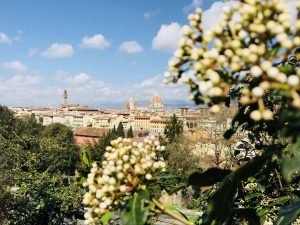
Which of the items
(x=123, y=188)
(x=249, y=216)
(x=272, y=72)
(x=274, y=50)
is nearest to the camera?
(x=272, y=72)

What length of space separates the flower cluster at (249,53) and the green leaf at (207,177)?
524mm

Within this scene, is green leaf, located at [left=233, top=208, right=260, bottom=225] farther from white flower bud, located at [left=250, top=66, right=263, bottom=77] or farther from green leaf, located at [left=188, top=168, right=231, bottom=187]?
white flower bud, located at [left=250, top=66, right=263, bottom=77]

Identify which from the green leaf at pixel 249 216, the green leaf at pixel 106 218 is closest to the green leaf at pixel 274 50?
the green leaf at pixel 106 218

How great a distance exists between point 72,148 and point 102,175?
60404mm

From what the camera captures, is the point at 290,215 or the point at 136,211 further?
the point at 290,215

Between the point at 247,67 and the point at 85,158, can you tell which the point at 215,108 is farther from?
the point at 85,158

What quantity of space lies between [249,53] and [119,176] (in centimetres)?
83

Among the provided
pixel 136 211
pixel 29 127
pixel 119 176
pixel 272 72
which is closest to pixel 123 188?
pixel 119 176

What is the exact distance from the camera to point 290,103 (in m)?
1.29

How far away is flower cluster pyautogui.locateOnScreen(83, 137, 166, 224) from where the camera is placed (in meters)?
1.86

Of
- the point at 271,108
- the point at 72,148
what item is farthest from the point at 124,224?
the point at 72,148

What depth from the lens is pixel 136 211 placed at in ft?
5.40

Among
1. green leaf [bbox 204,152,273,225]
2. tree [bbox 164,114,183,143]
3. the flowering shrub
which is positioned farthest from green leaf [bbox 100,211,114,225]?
tree [bbox 164,114,183,143]

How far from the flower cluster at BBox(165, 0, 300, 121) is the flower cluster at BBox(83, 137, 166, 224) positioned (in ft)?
1.65
